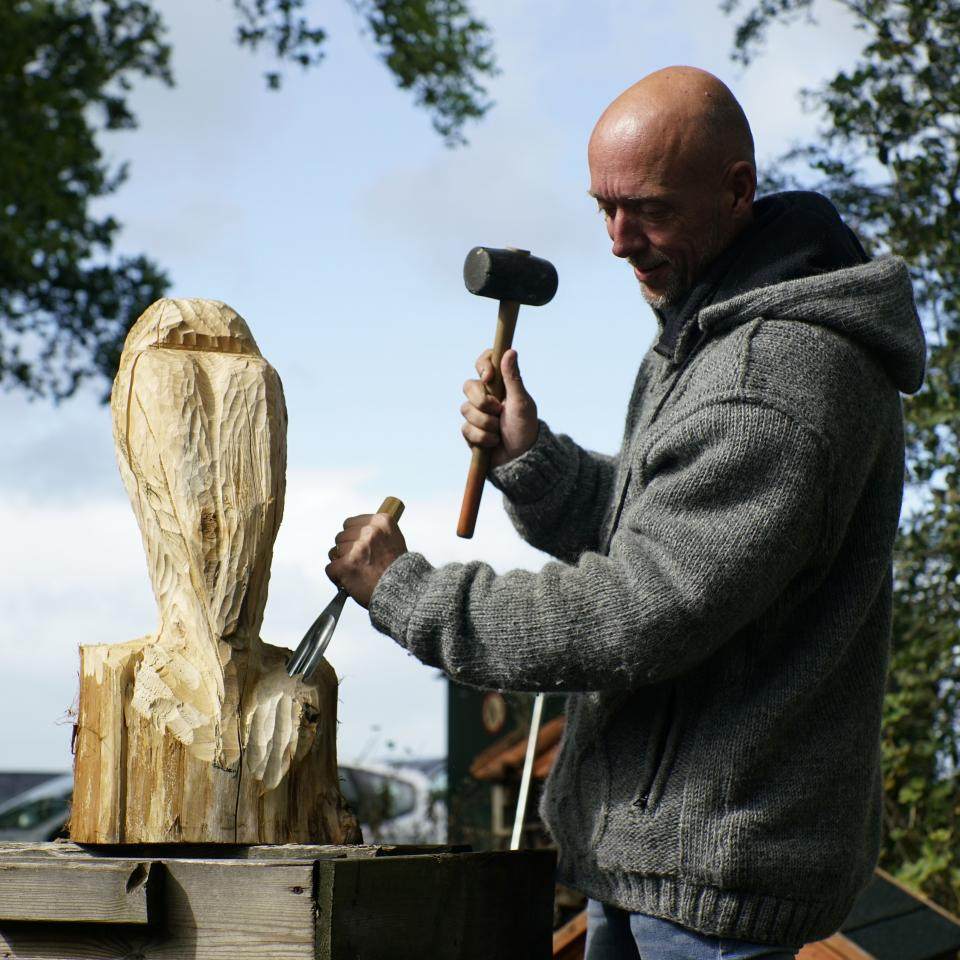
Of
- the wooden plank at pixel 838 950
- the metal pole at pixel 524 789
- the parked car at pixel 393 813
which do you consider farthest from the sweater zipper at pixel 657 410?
the parked car at pixel 393 813

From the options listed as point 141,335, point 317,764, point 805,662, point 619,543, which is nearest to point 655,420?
point 619,543

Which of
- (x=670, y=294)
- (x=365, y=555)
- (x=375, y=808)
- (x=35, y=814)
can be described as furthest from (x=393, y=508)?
(x=35, y=814)

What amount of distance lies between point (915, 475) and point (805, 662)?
323 cm

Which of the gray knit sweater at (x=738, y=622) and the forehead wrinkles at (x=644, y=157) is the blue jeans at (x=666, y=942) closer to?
the gray knit sweater at (x=738, y=622)

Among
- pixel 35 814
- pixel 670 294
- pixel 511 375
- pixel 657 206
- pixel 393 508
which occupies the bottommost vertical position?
pixel 35 814

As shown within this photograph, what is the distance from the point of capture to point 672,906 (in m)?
1.98

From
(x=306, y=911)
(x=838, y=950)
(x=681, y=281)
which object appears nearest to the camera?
(x=306, y=911)

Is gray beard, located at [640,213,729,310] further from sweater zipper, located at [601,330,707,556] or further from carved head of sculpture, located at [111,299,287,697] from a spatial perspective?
carved head of sculpture, located at [111,299,287,697]

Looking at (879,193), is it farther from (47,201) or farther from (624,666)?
(47,201)

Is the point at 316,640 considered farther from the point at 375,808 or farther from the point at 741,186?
the point at 375,808

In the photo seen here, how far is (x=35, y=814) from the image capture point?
1045cm

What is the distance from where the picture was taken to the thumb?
97.9 inches

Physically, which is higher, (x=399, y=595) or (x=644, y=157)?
(x=644, y=157)

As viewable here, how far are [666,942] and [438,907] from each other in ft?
1.21
